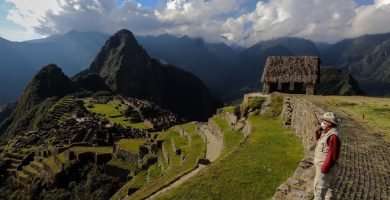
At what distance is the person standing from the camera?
797 centimetres

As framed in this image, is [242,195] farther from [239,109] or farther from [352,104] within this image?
[239,109]

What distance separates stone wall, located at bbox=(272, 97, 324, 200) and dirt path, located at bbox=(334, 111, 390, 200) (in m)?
0.80

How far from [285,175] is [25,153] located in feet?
188

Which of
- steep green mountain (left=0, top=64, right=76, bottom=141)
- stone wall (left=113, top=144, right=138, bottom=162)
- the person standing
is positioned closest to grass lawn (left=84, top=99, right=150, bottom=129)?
stone wall (left=113, top=144, right=138, bottom=162)

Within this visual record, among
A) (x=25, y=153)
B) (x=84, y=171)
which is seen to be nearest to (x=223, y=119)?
(x=84, y=171)

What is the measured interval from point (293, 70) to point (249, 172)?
76.0 ft

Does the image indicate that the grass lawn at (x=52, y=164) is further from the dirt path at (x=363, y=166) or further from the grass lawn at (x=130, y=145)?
the dirt path at (x=363, y=166)

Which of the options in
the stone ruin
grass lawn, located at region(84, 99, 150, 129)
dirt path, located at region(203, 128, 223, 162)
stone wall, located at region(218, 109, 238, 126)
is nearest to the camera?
dirt path, located at region(203, 128, 223, 162)

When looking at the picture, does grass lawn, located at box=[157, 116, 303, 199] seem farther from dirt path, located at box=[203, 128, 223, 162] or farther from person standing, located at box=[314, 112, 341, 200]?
dirt path, located at box=[203, 128, 223, 162]

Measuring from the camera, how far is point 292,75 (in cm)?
3609

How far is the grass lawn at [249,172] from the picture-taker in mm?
13477

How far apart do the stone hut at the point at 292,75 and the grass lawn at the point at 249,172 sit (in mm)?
16619

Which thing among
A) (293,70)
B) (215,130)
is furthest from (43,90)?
(293,70)

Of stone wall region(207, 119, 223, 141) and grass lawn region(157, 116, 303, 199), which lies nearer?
grass lawn region(157, 116, 303, 199)
